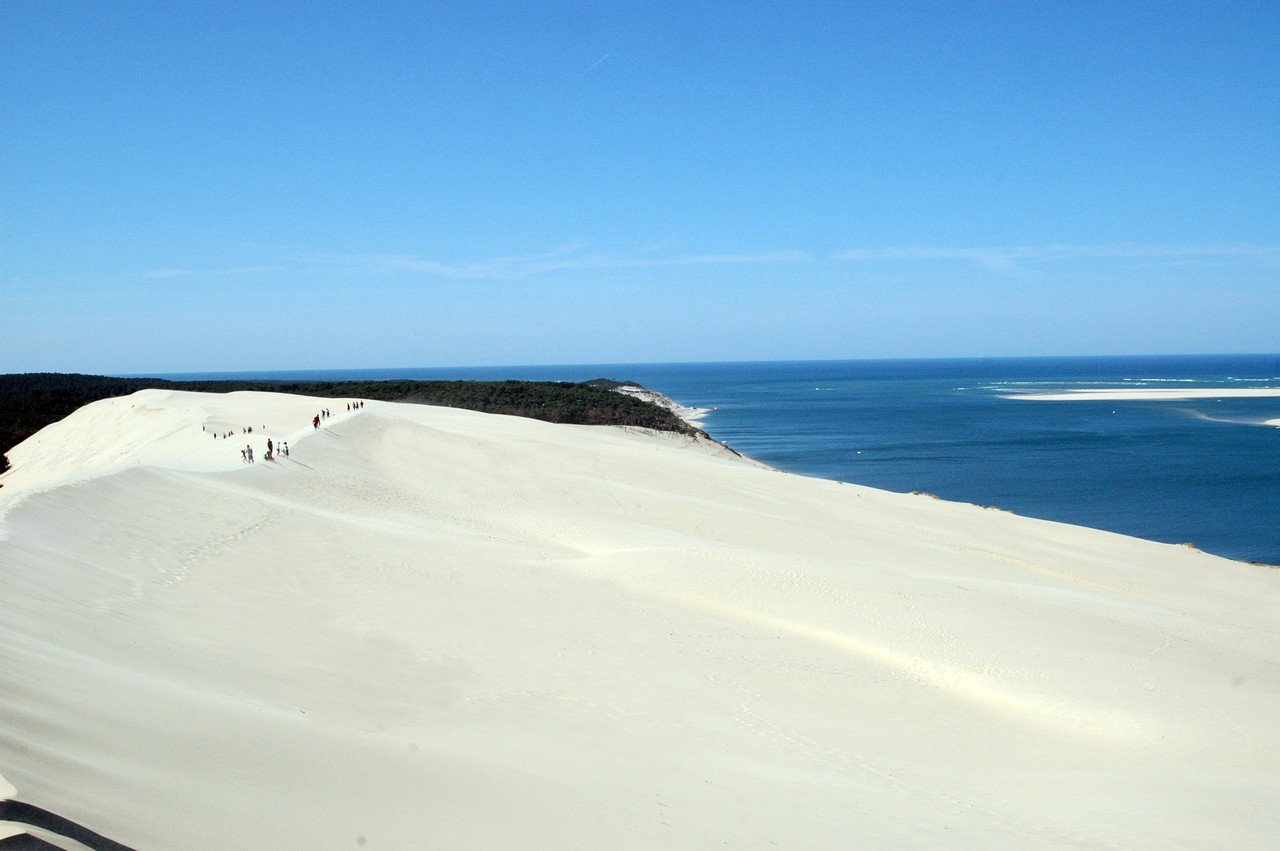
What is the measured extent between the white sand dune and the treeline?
28.0 meters

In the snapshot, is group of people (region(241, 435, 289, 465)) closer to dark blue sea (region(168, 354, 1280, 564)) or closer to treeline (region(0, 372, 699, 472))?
treeline (region(0, 372, 699, 472))

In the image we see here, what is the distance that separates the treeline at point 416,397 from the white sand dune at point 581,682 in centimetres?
2800

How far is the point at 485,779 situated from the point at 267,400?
42.9 m

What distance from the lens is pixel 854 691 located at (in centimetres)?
1076

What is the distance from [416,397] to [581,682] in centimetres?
4863

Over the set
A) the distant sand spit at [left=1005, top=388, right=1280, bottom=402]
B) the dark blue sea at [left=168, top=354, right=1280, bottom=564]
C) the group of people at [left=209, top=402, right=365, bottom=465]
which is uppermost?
the group of people at [left=209, top=402, right=365, bottom=465]

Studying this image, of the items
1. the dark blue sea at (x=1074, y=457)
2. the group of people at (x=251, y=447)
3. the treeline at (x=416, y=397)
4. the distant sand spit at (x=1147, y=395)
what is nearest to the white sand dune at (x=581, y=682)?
the group of people at (x=251, y=447)

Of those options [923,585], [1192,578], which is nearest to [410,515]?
[923,585]

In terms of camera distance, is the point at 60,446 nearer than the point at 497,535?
No

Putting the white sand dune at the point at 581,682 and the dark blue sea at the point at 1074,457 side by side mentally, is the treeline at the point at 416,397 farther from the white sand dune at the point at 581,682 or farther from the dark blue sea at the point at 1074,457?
the white sand dune at the point at 581,682

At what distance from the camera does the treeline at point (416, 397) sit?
46250mm

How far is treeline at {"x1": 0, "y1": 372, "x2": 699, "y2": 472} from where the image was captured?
1821 inches

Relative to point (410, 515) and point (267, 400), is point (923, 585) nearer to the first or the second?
point (410, 515)

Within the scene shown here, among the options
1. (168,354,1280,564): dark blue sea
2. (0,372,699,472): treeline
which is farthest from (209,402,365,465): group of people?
(168,354,1280,564): dark blue sea
